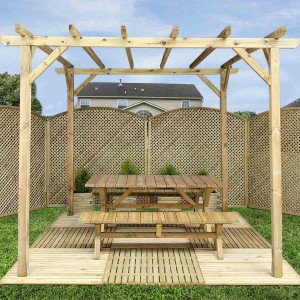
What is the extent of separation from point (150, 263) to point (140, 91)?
114 ft

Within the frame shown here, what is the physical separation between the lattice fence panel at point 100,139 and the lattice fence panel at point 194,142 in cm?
40

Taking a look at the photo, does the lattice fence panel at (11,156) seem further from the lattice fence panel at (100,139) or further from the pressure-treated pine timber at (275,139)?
the pressure-treated pine timber at (275,139)

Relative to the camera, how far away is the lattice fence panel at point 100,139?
28.0ft

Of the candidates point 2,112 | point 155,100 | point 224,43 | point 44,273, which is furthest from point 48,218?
point 155,100

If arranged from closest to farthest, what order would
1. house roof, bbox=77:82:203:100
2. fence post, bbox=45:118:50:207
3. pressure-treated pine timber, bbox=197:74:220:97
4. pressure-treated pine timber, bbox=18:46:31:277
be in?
1. pressure-treated pine timber, bbox=18:46:31:277
2. pressure-treated pine timber, bbox=197:74:220:97
3. fence post, bbox=45:118:50:207
4. house roof, bbox=77:82:203:100

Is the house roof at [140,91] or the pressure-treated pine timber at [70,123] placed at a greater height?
the house roof at [140,91]

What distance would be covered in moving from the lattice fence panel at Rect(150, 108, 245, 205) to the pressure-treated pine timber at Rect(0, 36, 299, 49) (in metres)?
4.11

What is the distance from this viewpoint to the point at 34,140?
26.7 ft

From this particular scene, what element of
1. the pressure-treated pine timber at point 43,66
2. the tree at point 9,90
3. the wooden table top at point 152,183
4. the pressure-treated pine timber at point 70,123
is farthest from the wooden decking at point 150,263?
the tree at point 9,90

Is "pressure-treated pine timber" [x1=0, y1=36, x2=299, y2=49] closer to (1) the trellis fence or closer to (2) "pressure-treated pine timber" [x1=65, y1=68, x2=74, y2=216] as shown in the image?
(2) "pressure-treated pine timber" [x1=65, y1=68, x2=74, y2=216]

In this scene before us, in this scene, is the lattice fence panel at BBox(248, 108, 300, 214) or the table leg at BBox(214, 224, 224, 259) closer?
the table leg at BBox(214, 224, 224, 259)

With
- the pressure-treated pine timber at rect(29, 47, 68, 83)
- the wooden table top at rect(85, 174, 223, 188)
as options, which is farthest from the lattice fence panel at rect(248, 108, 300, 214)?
the pressure-treated pine timber at rect(29, 47, 68, 83)

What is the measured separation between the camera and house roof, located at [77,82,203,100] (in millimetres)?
37375

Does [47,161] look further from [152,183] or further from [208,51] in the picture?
[208,51]
